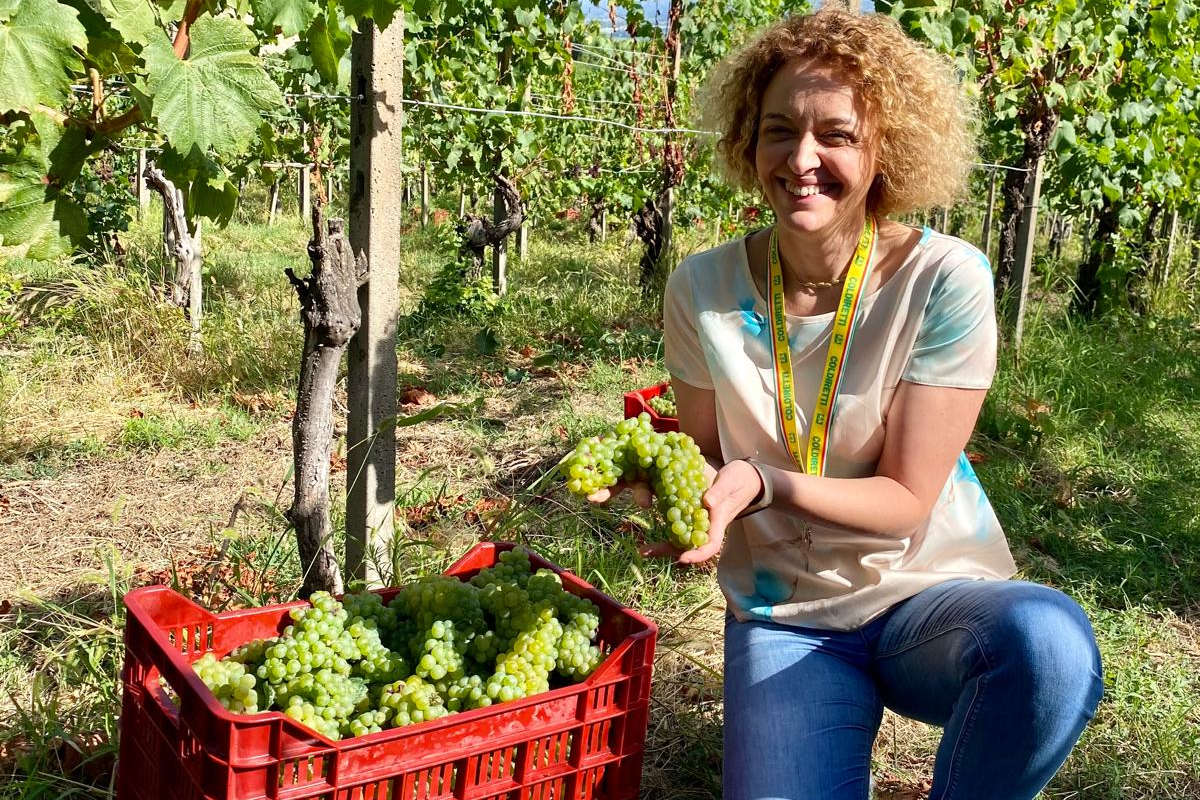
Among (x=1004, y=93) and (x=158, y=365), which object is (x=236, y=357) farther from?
(x=1004, y=93)

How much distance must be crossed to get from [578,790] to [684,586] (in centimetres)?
157

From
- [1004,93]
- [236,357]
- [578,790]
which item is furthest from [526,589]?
Answer: [1004,93]

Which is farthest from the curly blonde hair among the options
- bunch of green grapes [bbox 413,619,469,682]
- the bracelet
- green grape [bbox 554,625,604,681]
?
bunch of green grapes [bbox 413,619,469,682]

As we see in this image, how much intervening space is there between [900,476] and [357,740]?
3.40 feet

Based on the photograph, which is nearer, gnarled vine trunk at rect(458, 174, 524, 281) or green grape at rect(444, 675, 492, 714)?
green grape at rect(444, 675, 492, 714)

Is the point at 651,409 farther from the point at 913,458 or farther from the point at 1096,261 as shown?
the point at 1096,261

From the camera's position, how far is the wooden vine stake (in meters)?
2.12

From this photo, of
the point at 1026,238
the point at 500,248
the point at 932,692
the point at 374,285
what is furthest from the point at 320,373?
the point at 500,248

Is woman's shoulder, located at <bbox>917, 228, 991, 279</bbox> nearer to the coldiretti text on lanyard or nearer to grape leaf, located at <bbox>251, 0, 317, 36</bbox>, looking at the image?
the coldiretti text on lanyard

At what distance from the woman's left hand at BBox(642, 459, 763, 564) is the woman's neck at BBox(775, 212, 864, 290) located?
0.48 metres

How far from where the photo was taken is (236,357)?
5.05m

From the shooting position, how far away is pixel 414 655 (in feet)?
5.62

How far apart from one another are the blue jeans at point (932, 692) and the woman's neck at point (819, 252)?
2.05 feet

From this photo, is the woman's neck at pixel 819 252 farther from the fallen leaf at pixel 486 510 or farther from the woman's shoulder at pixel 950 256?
the fallen leaf at pixel 486 510
